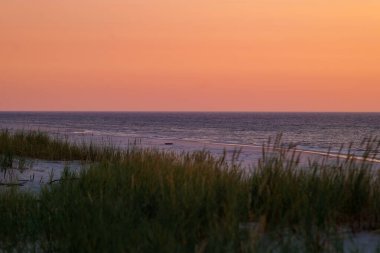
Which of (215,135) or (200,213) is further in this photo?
(215,135)

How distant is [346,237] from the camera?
5.62m

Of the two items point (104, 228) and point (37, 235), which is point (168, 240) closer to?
point (104, 228)

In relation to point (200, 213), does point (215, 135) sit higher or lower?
lower

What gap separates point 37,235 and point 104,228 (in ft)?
4.61

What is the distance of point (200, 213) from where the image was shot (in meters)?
5.71

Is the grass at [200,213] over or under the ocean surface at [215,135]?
over

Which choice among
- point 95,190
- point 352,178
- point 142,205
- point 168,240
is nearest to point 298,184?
point 352,178

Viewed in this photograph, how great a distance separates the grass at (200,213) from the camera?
15.8ft

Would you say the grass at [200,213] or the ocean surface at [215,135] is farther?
the ocean surface at [215,135]

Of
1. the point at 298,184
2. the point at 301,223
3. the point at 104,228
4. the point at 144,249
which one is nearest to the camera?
the point at 144,249

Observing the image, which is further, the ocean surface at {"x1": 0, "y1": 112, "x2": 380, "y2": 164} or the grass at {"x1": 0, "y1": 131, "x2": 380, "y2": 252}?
the ocean surface at {"x1": 0, "y1": 112, "x2": 380, "y2": 164}

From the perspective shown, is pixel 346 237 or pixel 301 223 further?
pixel 346 237

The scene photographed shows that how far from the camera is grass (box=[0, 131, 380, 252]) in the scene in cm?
483

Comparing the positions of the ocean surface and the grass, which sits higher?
the grass
